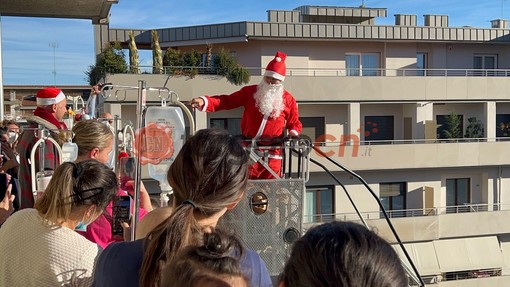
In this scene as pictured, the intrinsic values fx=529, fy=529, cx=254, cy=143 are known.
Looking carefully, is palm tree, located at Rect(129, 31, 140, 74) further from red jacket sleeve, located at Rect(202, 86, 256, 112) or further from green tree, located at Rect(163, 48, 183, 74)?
red jacket sleeve, located at Rect(202, 86, 256, 112)

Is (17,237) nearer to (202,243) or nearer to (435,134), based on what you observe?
(202,243)

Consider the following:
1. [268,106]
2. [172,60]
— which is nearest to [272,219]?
[268,106]

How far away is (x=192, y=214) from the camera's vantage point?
174cm

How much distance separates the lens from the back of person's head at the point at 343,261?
1.13 m

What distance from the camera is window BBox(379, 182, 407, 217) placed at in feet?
64.6

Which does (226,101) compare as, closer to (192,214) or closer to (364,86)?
(192,214)

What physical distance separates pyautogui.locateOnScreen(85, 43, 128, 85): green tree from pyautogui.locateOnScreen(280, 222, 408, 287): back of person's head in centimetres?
1572

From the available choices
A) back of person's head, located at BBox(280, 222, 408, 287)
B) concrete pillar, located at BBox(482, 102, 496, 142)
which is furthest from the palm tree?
back of person's head, located at BBox(280, 222, 408, 287)

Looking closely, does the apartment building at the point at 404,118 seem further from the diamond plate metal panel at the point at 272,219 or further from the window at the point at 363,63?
the diamond plate metal panel at the point at 272,219

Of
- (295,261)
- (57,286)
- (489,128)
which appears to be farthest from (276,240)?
(489,128)

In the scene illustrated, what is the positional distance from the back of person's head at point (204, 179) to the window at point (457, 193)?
65.8 feet

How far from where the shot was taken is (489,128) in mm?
21047

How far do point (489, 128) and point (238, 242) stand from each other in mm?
21608

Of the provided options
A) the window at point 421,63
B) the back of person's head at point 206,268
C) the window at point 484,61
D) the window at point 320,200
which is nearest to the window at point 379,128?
the window at point 421,63
